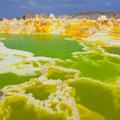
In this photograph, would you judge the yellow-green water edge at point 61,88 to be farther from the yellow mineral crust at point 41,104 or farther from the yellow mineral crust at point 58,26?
the yellow mineral crust at point 58,26

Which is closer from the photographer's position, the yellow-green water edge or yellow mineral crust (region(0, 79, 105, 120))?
yellow mineral crust (region(0, 79, 105, 120))

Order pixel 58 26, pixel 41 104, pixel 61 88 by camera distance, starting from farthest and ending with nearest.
Answer: pixel 58 26 → pixel 61 88 → pixel 41 104

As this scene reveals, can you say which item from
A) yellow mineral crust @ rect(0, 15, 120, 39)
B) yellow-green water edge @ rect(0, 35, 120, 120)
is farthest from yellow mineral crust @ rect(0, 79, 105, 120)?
yellow mineral crust @ rect(0, 15, 120, 39)

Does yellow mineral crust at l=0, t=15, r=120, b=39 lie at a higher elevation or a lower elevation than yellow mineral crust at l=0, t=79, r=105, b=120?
lower

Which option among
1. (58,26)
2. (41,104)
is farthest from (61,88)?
(58,26)

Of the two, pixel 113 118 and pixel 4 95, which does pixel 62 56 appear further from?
pixel 113 118

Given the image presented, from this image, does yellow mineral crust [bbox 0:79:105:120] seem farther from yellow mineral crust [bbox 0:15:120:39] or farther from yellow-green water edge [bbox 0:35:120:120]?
yellow mineral crust [bbox 0:15:120:39]

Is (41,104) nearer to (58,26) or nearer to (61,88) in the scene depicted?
(61,88)

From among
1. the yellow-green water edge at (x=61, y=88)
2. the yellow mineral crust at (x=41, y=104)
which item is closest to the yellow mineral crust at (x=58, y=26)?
the yellow-green water edge at (x=61, y=88)
